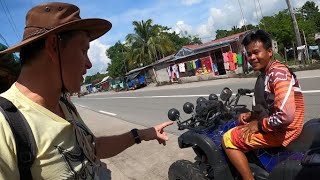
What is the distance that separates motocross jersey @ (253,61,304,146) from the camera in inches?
128

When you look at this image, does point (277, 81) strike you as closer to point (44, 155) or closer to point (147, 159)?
point (44, 155)

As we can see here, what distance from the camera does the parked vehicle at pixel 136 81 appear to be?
52.9 meters

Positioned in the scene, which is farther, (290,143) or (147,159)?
(147,159)

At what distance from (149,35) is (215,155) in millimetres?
50409

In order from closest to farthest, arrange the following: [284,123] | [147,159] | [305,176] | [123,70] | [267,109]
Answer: [305,176]
[284,123]
[267,109]
[147,159]
[123,70]

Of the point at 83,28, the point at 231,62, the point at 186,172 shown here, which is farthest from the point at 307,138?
the point at 231,62

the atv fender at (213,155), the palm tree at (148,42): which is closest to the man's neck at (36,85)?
the atv fender at (213,155)

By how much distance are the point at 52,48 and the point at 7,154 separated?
1.81ft

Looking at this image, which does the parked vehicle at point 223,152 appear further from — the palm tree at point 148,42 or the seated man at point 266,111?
the palm tree at point 148,42

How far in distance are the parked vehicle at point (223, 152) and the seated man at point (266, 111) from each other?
100mm

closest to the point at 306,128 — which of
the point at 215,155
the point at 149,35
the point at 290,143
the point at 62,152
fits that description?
the point at 290,143

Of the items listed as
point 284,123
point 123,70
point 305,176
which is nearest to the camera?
point 305,176

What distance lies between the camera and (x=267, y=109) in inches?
138

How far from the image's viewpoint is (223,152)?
152 inches
